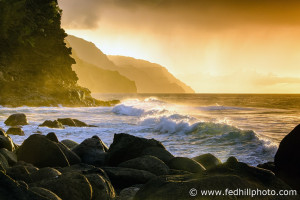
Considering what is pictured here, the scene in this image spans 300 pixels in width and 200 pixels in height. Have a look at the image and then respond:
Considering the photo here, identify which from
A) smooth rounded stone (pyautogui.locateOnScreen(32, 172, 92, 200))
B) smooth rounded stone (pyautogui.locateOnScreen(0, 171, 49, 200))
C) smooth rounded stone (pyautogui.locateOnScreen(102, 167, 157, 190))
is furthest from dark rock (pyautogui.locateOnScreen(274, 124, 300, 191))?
smooth rounded stone (pyautogui.locateOnScreen(0, 171, 49, 200))

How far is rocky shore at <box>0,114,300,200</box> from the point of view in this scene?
3.49 m

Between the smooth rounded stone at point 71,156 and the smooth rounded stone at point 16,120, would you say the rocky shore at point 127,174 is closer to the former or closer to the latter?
the smooth rounded stone at point 71,156

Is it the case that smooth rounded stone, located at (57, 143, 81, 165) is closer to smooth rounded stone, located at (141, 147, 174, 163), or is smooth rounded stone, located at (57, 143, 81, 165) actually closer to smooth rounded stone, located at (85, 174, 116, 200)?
smooth rounded stone, located at (141, 147, 174, 163)

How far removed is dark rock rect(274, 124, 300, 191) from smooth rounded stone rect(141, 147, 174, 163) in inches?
117

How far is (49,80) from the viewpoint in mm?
52031

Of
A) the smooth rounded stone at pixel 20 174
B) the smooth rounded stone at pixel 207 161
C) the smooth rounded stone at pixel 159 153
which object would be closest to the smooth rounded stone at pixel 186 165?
the smooth rounded stone at pixel 159 153

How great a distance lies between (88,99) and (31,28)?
1723 cm

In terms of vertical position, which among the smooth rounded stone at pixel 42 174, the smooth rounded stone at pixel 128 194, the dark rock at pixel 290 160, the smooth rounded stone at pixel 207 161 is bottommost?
the smooth rounded stone at pixel 207 161

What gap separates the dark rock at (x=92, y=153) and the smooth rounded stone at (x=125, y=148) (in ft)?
1.54

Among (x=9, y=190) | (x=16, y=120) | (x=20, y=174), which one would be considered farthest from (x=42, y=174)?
(x=16, y=120)

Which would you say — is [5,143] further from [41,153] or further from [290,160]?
[290,160]

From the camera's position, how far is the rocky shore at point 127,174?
349cm

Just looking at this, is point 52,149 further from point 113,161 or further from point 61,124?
point 61,124

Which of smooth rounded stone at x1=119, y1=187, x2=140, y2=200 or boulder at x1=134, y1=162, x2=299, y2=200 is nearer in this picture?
boulder at x1=134, y1=162, x2=299, y2=200
